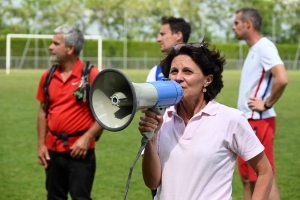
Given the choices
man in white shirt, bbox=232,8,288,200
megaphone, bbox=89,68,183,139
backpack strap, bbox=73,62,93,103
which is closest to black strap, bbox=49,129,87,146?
backpack strap, bbox=73,62,93,103

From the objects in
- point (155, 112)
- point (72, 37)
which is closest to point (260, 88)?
point (72, 37)

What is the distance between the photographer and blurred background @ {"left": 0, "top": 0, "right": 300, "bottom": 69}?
238 feet

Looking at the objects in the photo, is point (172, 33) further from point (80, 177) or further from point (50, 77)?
point (80, 177)

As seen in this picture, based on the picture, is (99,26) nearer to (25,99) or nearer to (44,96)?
(25,99)

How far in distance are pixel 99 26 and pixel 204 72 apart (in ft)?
278

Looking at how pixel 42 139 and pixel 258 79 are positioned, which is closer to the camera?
pixel 42 139

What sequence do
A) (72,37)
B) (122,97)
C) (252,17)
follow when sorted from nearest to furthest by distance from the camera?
(122,97)
(72,37)
(252,17)

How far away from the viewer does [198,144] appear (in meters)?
3.39

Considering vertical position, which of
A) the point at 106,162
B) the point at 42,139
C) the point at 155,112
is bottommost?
the point at 106,162

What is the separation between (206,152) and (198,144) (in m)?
0.07

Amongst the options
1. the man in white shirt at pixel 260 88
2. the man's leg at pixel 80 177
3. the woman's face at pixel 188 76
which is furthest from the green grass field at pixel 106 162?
the woman's face at pixel 188 76

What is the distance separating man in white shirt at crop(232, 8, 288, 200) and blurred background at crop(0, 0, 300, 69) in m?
61.2

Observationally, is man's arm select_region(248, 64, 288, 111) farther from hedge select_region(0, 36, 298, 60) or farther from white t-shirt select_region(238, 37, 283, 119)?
hedge select_region(0, 36, 298, 60)

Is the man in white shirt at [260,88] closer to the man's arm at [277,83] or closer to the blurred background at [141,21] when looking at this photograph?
the man's arm at [277,83]
